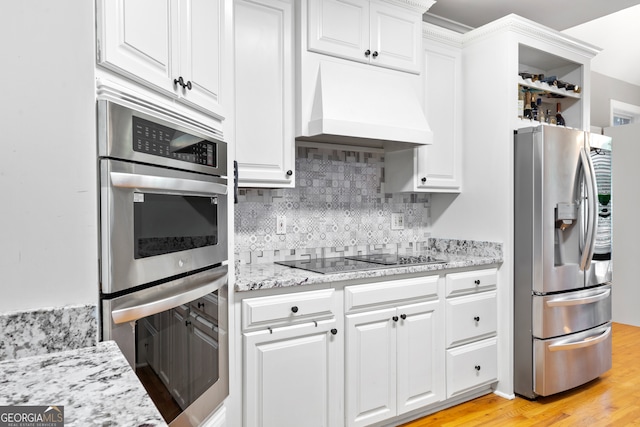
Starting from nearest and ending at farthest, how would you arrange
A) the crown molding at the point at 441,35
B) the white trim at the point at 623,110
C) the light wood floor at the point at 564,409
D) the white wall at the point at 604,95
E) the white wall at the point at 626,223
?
the light wood floor at the point at 564,409, the crown molding at the point at 441,35, the white wall at the point at 626,223, the white wall at the point at 604,95, the white trim at the point at 623,110

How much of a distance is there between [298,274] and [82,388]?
4.39 feet

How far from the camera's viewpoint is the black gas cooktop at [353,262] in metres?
2.23

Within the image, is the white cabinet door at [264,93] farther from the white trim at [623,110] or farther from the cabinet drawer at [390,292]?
the white trim at [623,110]

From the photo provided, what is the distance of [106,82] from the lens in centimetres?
105

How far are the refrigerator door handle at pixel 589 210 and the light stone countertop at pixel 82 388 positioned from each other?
2.82m

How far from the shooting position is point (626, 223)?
173 inches

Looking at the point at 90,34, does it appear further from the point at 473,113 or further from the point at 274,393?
the point at 473,113

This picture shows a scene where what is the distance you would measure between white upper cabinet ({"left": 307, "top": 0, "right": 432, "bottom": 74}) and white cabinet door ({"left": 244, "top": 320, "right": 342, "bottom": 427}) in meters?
1.49

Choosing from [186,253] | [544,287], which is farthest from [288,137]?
[544,287]

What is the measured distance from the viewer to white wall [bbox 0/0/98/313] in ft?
2.89

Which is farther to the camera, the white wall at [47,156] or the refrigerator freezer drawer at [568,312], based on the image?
the refrigerator freezer drawer at [568,312]

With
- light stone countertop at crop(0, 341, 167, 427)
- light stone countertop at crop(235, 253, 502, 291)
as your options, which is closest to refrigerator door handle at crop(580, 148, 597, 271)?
light stone countertop at crop(235, 253, 502, 291)

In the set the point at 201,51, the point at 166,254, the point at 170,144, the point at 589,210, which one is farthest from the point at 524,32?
the point at 166,254

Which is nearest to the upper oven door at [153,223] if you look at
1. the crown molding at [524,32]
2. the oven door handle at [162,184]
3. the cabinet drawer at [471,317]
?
the oven door handle at [162,184]
